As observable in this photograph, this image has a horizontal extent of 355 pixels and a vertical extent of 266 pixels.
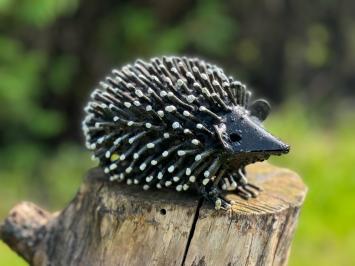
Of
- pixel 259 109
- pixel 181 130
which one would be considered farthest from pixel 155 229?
pixel 259 109

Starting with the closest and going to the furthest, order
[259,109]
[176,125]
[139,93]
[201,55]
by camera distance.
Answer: [176,125] < [139,93] < [259,109] < [201,55]

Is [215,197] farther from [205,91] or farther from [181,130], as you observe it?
[205,91]

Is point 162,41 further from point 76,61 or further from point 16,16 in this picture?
point 16,16

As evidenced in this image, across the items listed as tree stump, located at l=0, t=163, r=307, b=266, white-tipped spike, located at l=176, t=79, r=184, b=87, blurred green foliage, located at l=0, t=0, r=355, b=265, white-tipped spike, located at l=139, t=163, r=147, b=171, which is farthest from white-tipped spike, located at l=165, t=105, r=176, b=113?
blurred green foliage, located at l=0, t=0, r=355, b=265

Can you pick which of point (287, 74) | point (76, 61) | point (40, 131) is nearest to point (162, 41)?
point (76, 61)

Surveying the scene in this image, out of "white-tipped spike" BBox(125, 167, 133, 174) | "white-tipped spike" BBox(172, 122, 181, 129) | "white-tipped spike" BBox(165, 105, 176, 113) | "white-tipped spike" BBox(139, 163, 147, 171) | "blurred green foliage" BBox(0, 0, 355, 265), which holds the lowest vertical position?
"white-tipped spike" BBox(125, 167, 133, 174)

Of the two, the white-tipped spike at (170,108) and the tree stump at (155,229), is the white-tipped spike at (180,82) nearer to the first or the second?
the white-tipped spike at (170,108)

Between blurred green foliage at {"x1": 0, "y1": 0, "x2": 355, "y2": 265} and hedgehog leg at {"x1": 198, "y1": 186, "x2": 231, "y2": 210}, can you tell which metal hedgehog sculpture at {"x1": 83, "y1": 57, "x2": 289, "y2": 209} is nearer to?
hedgehog leg at {"x1": 198, "y1": 186, "x2": 231, "y2": 210}
